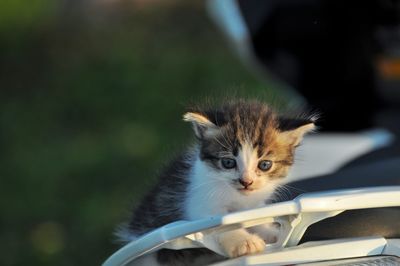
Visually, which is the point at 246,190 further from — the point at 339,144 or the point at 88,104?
the point at 88,104

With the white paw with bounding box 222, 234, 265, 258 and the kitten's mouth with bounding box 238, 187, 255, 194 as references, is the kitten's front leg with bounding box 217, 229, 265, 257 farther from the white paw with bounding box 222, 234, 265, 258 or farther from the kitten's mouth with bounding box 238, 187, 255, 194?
the kitten's mouth with bounding box 238, 187, 255, 194

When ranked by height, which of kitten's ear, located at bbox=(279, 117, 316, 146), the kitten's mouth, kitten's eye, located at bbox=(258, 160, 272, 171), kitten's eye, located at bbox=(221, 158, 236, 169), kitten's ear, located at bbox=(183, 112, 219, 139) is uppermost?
kitten's ear, located at bbox=(279, 117, 316, 146)

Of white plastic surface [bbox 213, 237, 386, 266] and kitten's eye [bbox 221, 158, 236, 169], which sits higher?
kitten's eye [bbox 221, 158, 236, 169]

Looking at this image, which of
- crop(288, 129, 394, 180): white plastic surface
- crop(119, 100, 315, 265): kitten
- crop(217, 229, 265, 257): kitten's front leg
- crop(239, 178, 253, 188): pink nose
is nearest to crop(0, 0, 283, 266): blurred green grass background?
crop(288, 129, 394, 180): white plastic surface

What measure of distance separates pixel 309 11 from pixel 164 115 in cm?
301

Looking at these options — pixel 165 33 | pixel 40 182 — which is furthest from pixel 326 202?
pixel 165 33

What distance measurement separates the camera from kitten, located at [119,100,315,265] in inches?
71.4

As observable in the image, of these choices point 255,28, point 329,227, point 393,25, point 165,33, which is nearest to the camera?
point 329,227

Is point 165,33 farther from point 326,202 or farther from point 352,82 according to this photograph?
point 326,202

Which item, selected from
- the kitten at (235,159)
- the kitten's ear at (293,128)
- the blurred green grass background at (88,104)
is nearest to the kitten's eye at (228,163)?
the kitten at (235,159)

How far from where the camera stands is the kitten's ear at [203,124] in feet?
6.04

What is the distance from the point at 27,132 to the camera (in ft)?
20.8

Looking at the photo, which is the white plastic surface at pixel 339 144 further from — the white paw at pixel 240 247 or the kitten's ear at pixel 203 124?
the white paw at pixel 240 247

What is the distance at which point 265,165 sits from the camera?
6.08ft
